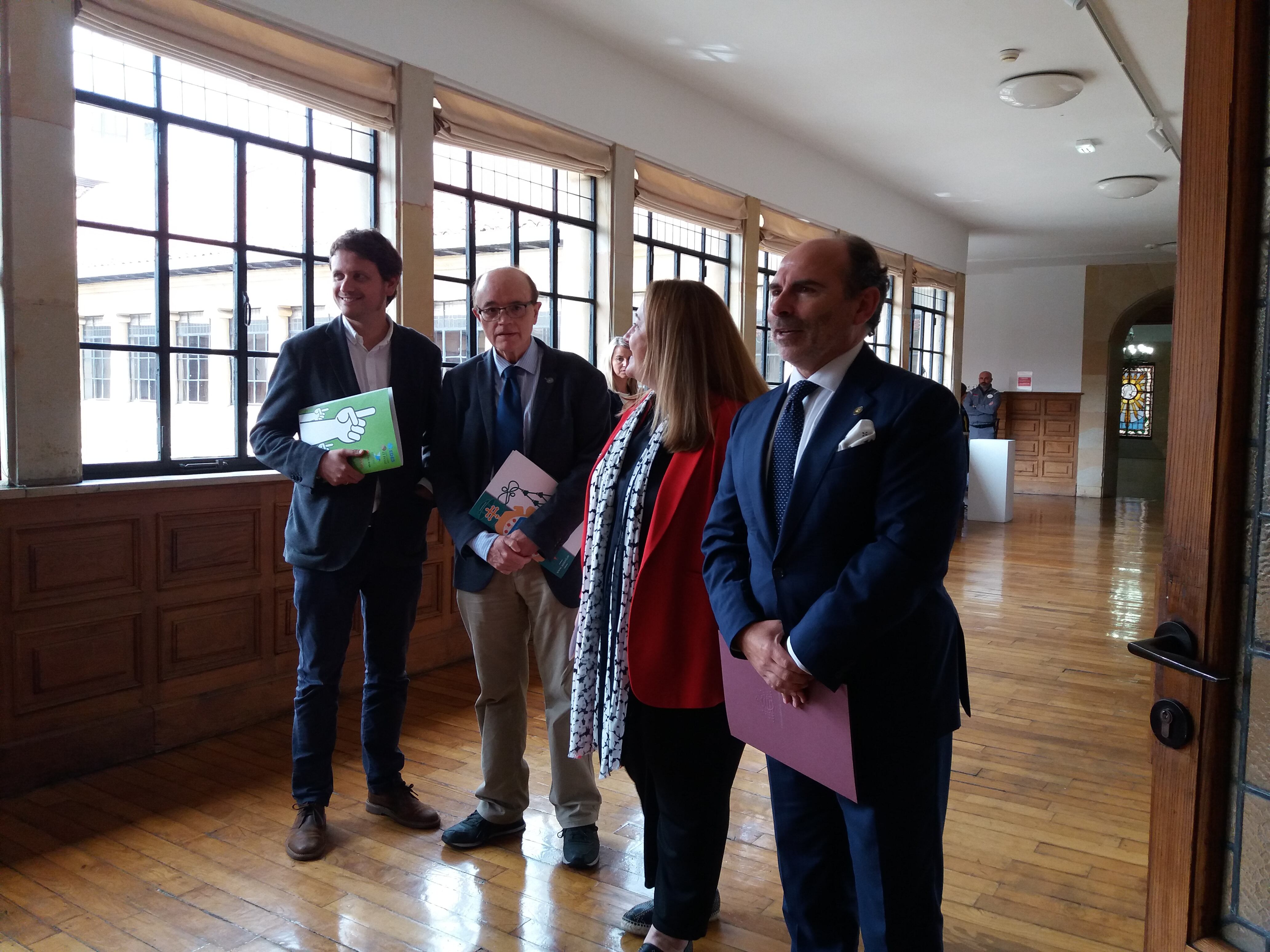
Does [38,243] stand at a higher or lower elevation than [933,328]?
lower

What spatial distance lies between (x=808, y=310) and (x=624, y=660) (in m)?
0.87

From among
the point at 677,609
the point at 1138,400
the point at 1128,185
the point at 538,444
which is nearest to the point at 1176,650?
the point at 677,609

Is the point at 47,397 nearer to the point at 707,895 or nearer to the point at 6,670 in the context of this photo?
the point at 6,670

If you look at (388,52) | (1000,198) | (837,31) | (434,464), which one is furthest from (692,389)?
(1000,198)

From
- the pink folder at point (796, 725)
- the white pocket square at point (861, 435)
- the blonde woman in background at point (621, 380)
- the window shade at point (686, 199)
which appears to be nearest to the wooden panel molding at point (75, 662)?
the blonde woman in background at point (621, 380)

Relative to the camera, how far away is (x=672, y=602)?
1983 mm

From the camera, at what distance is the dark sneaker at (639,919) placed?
2293 mm

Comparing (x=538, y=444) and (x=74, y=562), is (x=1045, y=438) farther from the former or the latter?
(x=74, y=562)

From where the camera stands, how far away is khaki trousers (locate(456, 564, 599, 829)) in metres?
2.62

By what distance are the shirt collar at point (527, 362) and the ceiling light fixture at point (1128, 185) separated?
9010 mm

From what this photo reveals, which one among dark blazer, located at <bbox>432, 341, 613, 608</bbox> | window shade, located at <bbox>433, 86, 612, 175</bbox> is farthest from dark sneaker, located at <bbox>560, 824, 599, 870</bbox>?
window shade, located at <bbox>433, 86, 612, 175</bbox>

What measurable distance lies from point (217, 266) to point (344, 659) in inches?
85.0

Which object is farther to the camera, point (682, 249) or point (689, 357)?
point (682, 249)

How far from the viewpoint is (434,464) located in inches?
109
